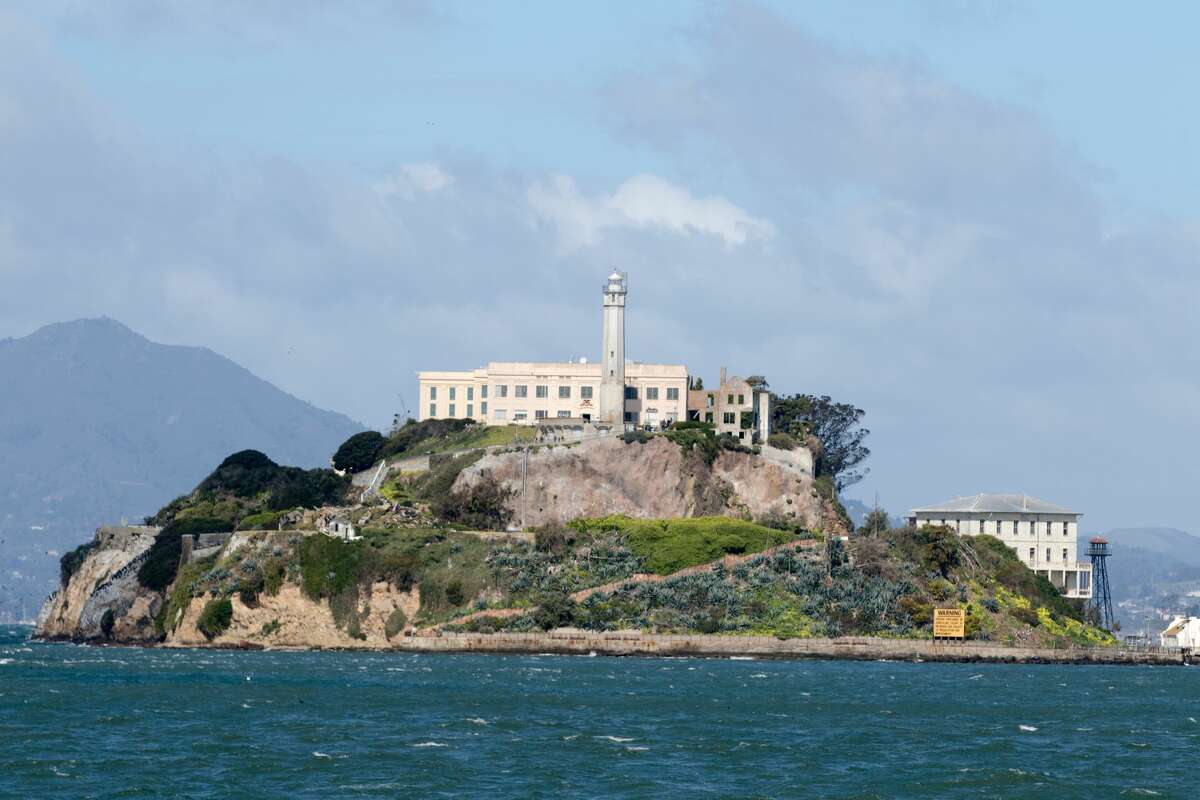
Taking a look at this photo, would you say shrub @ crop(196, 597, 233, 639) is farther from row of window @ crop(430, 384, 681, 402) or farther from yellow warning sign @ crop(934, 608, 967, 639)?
yellow warning sign @ crop(934, 608, 967, 639)

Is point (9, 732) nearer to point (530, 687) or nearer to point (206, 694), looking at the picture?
point (206, 694)

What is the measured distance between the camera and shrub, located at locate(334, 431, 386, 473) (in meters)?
148

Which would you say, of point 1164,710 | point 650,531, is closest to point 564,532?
point 650,531

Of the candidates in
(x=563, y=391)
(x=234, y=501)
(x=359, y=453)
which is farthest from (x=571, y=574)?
(x=359, y=453)

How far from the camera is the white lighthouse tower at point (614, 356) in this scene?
138375 mm

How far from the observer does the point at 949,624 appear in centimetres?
11619

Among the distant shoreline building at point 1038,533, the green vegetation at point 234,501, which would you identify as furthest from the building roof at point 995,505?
the green vegetation at point 234,501

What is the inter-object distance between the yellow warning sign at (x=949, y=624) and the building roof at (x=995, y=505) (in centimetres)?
3429

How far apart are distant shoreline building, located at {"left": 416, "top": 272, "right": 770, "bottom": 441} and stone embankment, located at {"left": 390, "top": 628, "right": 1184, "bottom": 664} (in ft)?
91.9

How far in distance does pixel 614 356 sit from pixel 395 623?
101 ft

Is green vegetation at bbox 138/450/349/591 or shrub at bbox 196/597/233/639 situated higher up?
green vegetation at bbox 138/450/349/591

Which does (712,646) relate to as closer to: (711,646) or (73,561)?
(711,646)

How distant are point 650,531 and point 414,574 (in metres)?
15.4

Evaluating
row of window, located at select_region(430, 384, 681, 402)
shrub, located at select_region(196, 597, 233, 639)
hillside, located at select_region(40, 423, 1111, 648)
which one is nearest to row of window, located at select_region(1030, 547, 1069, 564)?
hillside, located at select_region(40, 423, 1111, 648)
